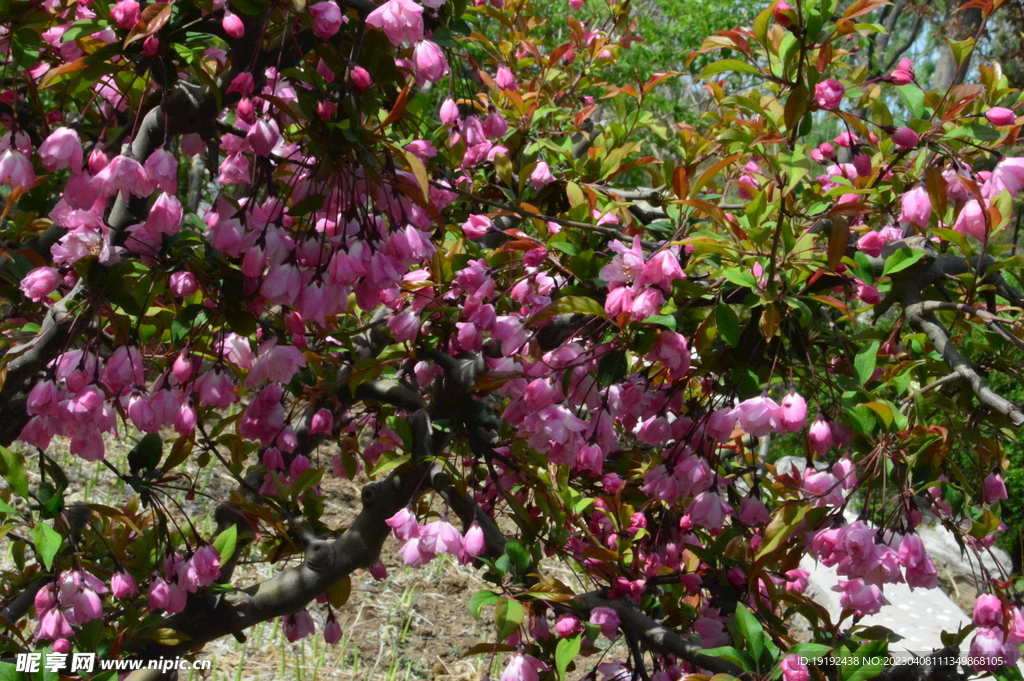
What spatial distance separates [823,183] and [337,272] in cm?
136

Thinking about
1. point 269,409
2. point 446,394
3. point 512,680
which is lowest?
point 512,680

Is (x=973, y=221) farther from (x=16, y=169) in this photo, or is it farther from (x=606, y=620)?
(x=16, y=169)

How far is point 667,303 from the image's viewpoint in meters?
0.95

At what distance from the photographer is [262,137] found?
33.4 inches

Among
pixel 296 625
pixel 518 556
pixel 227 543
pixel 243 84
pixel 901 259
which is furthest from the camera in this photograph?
pixel 296 625

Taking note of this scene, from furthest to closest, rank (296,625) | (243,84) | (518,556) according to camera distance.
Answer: (296,625), (518,556), (243,84)

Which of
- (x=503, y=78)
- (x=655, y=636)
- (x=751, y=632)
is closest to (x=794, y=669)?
(x=751, y=632)

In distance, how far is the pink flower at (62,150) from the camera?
0.91 metres

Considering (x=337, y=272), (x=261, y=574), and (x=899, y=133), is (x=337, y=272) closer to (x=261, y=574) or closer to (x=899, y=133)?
(x=899, y=133)

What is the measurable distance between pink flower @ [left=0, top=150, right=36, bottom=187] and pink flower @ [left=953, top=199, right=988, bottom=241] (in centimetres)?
120

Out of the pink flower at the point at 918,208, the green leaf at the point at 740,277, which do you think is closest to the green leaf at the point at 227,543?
the green leaf at the point at 740,277

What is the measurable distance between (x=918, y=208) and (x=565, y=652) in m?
0.76

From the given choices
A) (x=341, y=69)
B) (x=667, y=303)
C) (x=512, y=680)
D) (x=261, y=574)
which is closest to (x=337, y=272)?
(x=341, y=69)

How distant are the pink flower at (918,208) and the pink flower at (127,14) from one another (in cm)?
98
